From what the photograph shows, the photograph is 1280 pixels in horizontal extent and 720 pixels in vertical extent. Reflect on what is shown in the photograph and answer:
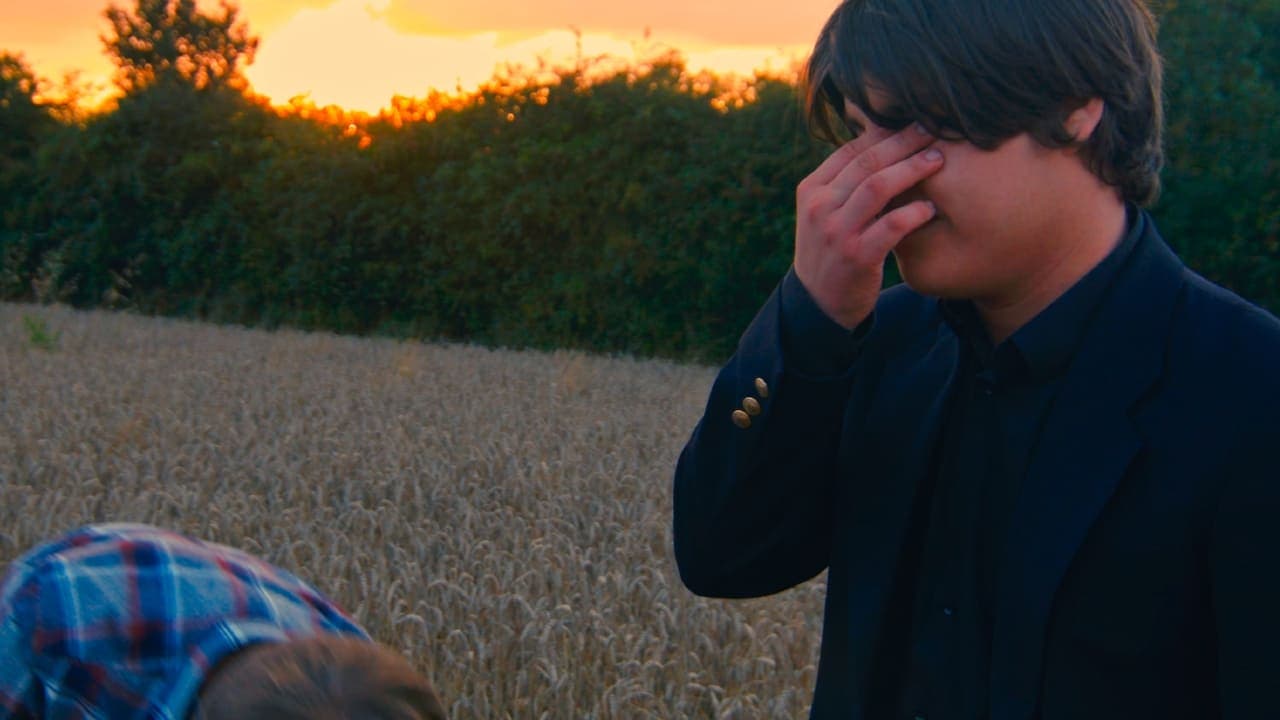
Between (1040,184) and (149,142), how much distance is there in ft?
77.0

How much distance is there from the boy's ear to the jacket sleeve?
13.5 inches

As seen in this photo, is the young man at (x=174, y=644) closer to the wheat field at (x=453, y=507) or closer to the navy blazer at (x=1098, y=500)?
the navy blazer at (x=1098, y=500)

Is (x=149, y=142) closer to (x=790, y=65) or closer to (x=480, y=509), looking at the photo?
(x=790, y=65)

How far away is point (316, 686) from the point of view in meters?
0.99

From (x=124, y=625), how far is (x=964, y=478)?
0.98m

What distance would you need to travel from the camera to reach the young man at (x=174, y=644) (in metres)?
1.01

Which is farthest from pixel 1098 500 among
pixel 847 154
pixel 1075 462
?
pixel 847 154

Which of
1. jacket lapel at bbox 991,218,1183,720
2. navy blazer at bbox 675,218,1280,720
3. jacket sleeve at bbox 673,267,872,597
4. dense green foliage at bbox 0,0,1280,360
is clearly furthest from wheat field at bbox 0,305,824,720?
dense green foliage at bbox 0,0,1280,360

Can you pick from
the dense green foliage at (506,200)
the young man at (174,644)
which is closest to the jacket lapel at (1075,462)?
the young man at (174,644)

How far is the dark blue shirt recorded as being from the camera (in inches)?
57.0

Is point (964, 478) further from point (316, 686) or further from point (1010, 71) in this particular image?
point (316, 686)

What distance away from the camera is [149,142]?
22.5m

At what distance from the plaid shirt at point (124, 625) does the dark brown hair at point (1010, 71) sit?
0.89 meters

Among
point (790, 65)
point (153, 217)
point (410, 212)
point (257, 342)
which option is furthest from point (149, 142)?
point (790, 65)
